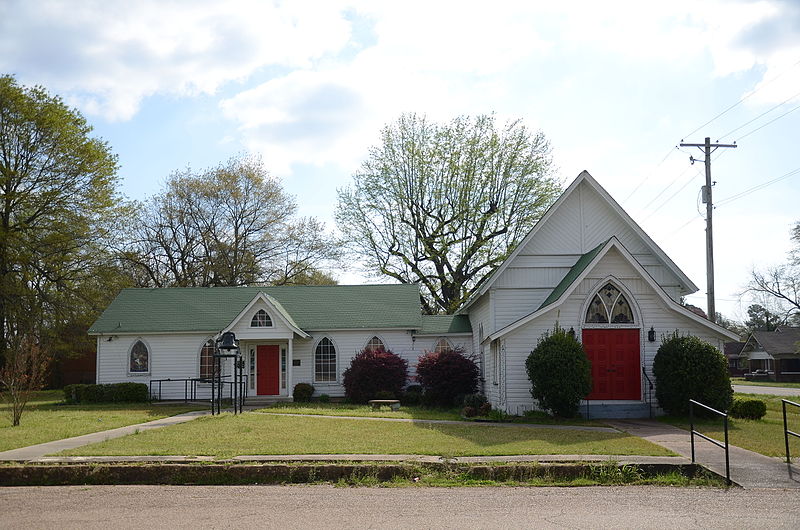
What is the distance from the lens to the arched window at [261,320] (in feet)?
94.5

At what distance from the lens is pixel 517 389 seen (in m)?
20.6

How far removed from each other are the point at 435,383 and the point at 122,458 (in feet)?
49.9

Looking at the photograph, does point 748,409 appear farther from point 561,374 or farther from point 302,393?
point 302,393

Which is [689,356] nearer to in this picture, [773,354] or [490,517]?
[490,517]

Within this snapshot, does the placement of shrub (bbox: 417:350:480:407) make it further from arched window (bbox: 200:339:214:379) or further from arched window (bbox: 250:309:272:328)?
arched window (bbox: 200:339:214:379)

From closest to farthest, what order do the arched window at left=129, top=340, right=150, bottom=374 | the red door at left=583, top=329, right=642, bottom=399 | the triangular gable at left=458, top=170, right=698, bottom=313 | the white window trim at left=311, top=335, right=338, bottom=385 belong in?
the red door at left=583, top=329, right=642, bottom=399
the triangular gable at left=458, top=170, right=698, bottom=313
the white window trim at left=311, top=335, right=338, bottom=385
the arched window at left=129, top=340, right=150, bottom=374

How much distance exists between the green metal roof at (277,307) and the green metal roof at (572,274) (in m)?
9.35

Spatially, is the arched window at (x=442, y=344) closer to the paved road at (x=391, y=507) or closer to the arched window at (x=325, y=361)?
the arched window at (x=325, y=361)

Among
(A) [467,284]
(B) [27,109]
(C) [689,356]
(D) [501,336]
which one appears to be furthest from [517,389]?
(B) [27,109]

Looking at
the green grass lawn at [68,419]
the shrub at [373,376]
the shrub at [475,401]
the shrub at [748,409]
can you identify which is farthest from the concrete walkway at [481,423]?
the shrub at [373,376]

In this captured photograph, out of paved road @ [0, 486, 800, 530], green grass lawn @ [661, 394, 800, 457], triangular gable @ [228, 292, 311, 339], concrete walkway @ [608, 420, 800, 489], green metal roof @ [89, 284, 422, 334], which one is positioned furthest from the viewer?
green metal roof @ [89, 284, 422, 334]

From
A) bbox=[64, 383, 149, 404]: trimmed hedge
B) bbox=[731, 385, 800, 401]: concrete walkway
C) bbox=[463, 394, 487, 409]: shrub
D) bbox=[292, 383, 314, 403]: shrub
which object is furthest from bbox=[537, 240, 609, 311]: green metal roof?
bbox=[731, 385, 800, 401]: concrete walkway

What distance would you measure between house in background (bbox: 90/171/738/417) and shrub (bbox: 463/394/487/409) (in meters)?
0.43

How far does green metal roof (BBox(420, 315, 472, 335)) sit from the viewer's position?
98.1 ft
